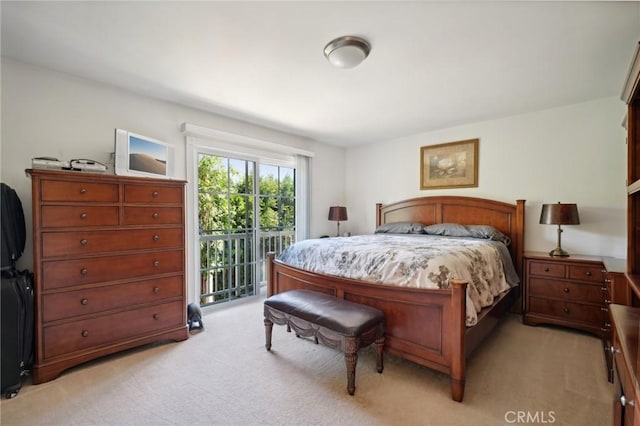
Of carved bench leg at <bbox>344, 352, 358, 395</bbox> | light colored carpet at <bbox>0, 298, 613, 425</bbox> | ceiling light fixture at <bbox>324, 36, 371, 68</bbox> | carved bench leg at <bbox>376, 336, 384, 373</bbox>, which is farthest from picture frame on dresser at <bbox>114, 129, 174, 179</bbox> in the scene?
carved bench leg at <bbox>376, 336, 384, 373</bbox>

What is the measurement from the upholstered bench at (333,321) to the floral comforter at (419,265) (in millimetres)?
297

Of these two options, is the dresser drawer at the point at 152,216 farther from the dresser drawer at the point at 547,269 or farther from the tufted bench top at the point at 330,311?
the dresser drawer at the point at 547,269

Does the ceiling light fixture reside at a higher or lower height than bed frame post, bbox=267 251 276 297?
higher

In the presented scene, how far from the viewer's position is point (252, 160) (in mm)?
4055

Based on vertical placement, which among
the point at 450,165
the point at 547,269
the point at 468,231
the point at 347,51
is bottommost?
the point at 547,269

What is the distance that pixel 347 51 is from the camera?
2066mm

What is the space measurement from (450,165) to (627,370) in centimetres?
360

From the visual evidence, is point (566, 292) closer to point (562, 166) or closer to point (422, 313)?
point (562, 166)

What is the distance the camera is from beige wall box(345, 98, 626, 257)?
3074mm

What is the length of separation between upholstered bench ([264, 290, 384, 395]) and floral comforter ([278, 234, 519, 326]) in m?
0.30

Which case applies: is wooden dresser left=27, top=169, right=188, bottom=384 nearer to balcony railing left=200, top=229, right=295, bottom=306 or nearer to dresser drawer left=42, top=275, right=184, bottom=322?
dresser drawer left=42, top=275, right=184, bottom=322

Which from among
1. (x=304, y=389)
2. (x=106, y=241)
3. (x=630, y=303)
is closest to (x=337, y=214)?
(x=304, y=389)

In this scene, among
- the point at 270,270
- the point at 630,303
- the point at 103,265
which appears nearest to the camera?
the point at 630,303

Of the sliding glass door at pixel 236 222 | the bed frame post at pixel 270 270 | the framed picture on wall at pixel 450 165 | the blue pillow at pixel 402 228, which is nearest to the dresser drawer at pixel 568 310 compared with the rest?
the blue pillow at pixel 402 228
